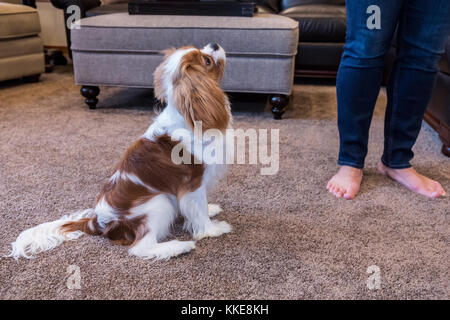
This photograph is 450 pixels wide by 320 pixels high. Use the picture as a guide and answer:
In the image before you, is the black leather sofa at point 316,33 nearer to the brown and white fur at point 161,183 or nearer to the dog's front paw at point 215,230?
the brown and white fur at point 161,183

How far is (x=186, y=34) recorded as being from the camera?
2.03m

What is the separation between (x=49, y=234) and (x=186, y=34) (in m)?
1.33

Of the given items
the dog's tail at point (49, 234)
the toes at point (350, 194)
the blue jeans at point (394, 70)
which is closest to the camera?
the dog's tail at point (49, 234)

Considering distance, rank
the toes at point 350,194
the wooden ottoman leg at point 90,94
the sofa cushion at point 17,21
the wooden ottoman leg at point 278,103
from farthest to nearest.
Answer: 1. the sofa cushion at point 17,21
2. the wooden ottoman leg at point 90,94
3. the wooden ottoman leg at point 278,103
4. the toes at point 350,194

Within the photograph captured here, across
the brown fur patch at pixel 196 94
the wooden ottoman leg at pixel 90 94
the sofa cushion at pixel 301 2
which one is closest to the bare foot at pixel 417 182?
the brown fur patch at pixel 196 94

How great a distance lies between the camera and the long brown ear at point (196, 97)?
3.24ft

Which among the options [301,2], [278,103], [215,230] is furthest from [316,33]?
[215,230]

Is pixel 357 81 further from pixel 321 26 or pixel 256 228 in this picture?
pixel 321 26

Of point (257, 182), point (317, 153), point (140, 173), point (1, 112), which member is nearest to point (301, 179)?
point (257, 182)

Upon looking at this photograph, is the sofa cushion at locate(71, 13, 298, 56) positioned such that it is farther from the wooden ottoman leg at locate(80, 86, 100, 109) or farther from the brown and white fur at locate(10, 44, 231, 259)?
the brown and white fur at locate(10, 44, 231, 259)

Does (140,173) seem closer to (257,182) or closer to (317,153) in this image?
(257,182)

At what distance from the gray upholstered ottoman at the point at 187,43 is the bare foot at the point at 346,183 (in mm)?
794

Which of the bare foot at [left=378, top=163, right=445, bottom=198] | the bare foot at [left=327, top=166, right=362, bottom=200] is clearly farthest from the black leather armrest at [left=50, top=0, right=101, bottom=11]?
the bare foot at [left=378, top=163, right=445, bottom=198]
